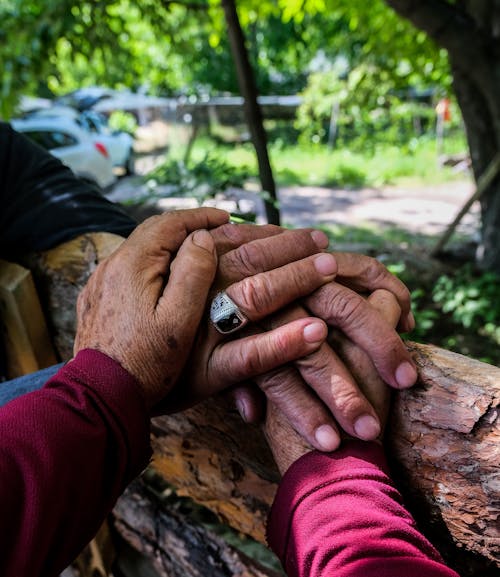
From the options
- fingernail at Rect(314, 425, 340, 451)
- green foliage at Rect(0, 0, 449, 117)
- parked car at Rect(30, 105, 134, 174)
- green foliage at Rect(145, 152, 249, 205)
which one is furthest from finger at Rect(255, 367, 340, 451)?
parked car at Rect(30, 105, 134, 174)

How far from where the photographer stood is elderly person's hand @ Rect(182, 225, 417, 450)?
95 centimetres

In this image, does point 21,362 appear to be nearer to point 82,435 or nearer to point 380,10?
point 82,435

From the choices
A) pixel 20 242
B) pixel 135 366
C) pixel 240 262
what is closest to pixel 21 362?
pixel 20 242

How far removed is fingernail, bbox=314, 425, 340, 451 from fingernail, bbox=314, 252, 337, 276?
31 centimetres

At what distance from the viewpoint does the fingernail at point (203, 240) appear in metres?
1.08

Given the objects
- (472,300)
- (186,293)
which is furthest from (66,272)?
(472,300)

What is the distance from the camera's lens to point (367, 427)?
0.93m

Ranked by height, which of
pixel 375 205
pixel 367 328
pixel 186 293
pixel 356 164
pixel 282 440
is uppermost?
pixel 186 293

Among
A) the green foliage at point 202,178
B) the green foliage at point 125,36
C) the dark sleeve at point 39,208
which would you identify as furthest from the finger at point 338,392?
the green foliage at point 125,36

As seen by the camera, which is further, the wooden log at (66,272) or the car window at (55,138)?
the car window at (55,138)

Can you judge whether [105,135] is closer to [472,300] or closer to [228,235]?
[472,300]

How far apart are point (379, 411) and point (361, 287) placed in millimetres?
281

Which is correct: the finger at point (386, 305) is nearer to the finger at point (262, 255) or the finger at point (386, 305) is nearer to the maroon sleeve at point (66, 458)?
the finger at point (262, 255)

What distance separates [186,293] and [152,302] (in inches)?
2.8
